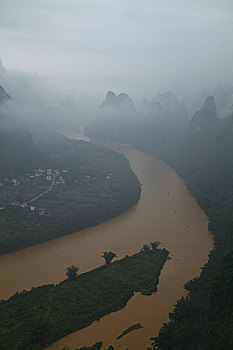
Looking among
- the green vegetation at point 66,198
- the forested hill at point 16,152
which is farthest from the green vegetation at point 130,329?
the forested hill at point 16,152

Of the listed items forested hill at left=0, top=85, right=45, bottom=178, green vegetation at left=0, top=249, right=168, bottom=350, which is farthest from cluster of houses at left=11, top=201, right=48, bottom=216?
forested hill at left=0, top=85, right=45, bottom=178

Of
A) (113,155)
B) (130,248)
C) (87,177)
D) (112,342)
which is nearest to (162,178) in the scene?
(87,177)

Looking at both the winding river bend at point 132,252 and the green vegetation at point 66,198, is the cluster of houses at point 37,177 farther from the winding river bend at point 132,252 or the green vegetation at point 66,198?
the winding river bend at point 132,252

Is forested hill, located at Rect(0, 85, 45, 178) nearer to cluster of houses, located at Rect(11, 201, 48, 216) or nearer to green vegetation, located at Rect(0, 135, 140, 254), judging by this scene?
green vegetation, located at Rect(0, 135, 140, 254)

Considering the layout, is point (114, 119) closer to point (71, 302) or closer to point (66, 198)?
point (66, 198)

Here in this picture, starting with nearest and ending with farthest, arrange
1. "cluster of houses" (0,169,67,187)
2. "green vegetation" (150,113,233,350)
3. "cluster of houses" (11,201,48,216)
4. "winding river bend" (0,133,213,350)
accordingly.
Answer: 1. "green vegetation" (150,113,233,350)
2. "winding river bend" (0,133,213,350)
3. "cluster of houses" (11,201,48,216)
4. "cluster of houses" (0,169,67,187)

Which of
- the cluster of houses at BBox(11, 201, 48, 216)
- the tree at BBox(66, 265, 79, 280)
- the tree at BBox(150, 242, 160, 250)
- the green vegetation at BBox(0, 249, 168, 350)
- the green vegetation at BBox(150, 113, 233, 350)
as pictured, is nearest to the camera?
the green vegetation at BBox(150, 113, 233, 350)

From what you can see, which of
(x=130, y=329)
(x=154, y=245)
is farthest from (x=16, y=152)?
(x=130, y=329)
